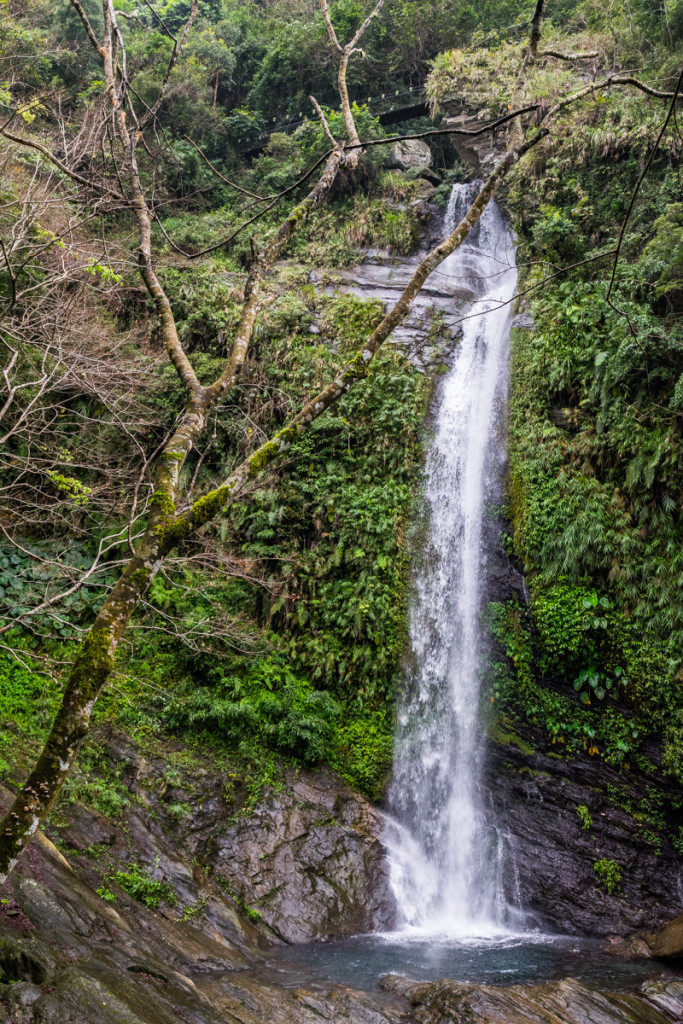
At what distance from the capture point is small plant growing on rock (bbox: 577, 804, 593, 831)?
301 inches

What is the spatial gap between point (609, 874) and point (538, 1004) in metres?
3.26

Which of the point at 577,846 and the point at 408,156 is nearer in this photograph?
the point at 577,846

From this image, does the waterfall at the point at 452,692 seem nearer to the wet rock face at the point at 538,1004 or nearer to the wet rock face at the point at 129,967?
the wet rock face at the point at 538,1004

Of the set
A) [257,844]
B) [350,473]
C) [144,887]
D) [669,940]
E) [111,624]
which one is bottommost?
[669,940]

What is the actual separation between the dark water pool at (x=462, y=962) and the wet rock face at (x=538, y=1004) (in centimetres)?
45

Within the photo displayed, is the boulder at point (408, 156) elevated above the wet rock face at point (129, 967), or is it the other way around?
the boulder at point (408, 156)

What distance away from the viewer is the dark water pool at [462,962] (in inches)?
220

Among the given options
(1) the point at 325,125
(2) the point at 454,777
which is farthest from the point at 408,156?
(2) the point at 454,777

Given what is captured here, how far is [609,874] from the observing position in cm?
739

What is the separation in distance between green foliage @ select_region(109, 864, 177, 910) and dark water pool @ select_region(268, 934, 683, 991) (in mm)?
1285

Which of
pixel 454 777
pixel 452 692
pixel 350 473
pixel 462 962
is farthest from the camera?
pixel 350 473

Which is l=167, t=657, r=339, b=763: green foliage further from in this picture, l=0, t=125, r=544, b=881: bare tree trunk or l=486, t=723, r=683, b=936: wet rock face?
l=0, t=125, r=544, b=881: bare tree trunk

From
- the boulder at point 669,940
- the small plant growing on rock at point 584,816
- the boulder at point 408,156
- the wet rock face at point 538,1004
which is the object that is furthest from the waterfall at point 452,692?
the boulder at point 408,156

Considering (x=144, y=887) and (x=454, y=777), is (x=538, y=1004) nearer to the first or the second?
(x=454, y=777)
